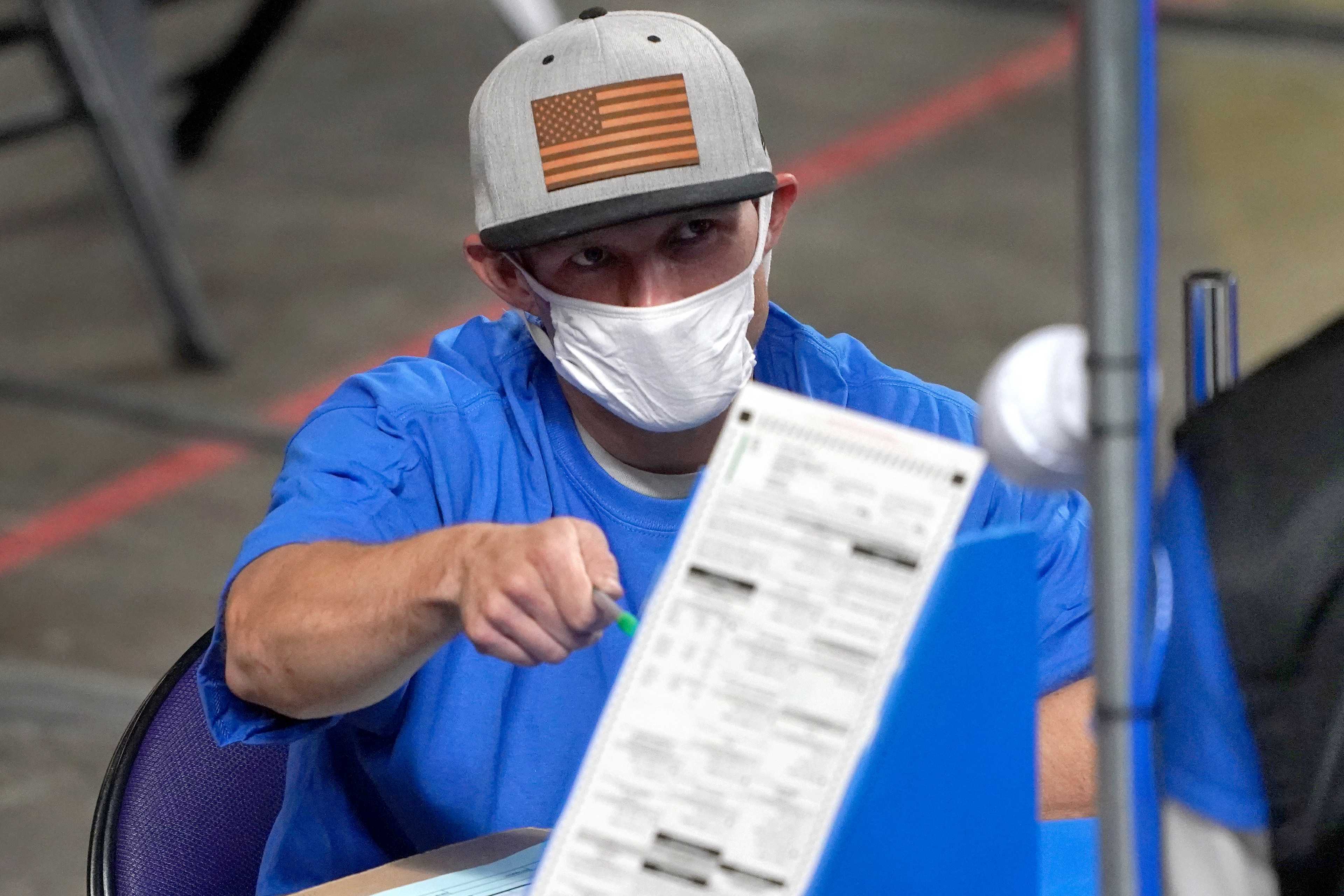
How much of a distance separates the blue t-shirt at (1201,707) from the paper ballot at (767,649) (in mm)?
109

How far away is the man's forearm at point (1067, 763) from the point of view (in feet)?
4.28

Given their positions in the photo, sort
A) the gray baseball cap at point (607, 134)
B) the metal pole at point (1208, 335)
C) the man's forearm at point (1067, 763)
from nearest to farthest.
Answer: the metal pole at point (1208, 335)
the man's forearm at point (1067, 763)
the gray baseball cap at point (607, 134)

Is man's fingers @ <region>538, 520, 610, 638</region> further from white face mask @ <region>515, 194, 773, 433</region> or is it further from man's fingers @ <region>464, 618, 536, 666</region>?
white face mask @ <region>515, 194, 773, 433</region>

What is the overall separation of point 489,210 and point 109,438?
3042mm

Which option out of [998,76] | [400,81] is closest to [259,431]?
[400,81]

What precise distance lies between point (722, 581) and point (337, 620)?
505 mm

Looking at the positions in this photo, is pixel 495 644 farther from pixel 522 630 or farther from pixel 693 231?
pixel 693 231

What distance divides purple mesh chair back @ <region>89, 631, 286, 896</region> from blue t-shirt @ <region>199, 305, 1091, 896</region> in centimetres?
7

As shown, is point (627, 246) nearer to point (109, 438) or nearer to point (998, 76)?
point (109, 438)

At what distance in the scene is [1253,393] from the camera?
801 mm

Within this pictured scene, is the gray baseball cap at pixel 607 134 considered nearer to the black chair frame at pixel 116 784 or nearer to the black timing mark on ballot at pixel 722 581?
the black chair frame at pixel 116 784

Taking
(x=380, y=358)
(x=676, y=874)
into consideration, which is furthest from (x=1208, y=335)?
(x=380, y=358)

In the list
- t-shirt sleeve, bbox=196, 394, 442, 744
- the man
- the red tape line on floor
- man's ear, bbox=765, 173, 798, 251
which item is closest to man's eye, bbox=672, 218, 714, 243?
the man

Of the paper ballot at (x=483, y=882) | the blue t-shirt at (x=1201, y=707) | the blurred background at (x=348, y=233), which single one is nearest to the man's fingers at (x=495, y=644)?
the paper ballot at (x=483, y=882)
